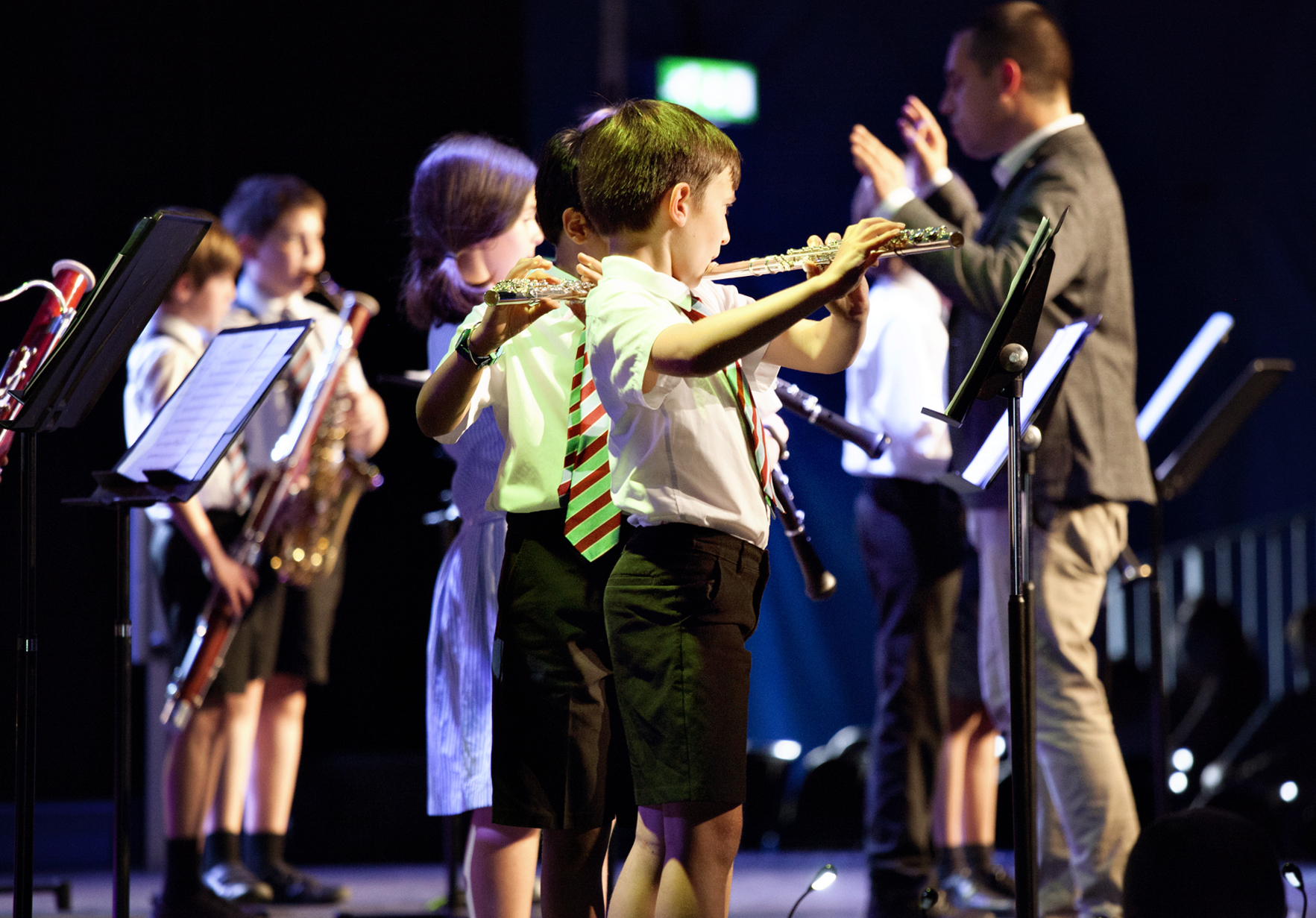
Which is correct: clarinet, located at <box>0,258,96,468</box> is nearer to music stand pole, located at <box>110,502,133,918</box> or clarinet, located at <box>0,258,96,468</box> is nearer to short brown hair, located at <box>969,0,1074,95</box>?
music stand pole, located at <box>110,502,133,918</box>

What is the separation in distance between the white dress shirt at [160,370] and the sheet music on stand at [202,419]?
2.32 ft

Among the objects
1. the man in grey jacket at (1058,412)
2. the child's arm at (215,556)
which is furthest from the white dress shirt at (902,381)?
the child's arm at (215,556)

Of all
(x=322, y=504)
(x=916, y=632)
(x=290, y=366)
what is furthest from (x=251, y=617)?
(x=916, y=632)

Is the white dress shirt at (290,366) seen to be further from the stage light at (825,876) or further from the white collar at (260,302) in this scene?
the stage light at (825,876)

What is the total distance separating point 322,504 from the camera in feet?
12.0

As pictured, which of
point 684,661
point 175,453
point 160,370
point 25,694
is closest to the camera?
point 684,661

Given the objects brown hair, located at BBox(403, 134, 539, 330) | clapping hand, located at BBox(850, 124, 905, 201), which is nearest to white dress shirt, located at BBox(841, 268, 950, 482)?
clapping hand, located at BBox(850, 124, 905, 201)

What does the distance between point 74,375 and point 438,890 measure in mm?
2244

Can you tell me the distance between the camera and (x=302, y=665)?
3.66 metres

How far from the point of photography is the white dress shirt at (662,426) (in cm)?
176

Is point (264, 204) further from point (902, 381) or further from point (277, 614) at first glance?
point (902, 381)

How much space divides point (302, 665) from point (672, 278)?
2188 mm

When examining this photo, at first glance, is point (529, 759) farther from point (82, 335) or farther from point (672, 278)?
point (82, 335)

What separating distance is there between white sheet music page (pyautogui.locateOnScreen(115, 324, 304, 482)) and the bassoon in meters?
0.60
